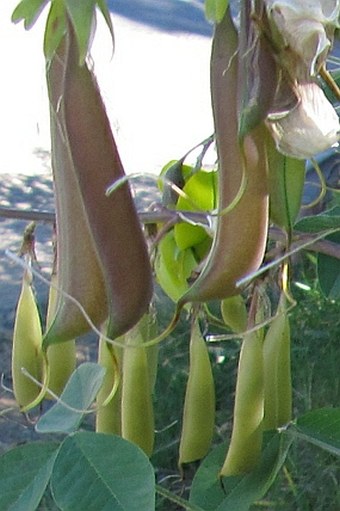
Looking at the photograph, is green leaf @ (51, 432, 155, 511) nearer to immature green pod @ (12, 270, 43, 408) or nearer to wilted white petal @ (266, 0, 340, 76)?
immature green pod @ (12, 270, 43, 408)

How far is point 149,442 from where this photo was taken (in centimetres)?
56

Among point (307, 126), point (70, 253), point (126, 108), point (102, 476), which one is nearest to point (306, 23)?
point (307, 126)

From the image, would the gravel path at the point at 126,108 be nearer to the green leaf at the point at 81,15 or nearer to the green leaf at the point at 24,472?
the green leaf at the point at 24,472

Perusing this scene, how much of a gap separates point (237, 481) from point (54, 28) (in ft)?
0.99

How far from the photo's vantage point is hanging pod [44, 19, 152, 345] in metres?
0.43

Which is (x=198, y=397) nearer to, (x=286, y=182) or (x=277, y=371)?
(x=277, y=371)

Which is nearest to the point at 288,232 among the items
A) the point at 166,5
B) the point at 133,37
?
the point at 133,37

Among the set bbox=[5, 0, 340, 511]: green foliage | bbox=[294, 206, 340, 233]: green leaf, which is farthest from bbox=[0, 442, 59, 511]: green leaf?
bbox=[294, 206, 340, 233]: green leaf

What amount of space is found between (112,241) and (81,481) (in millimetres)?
158

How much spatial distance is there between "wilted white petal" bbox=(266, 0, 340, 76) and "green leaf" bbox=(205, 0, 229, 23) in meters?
0.02

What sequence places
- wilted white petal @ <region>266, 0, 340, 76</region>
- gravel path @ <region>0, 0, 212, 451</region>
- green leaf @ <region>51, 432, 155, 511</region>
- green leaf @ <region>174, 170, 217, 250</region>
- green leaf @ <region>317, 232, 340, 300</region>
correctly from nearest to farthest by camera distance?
wilted white petal @ <region>266, 0, 340, 76</region>, green leaf @ <region>51, 432, 155, 511</region>, green leaf @ <region>174, 170, 217, 250</region>, green leaf @ <region>317, 232, 340, 300</region>, gravel path @ <region>0, 0, 212, 451</region>

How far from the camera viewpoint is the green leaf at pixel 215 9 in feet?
1.26

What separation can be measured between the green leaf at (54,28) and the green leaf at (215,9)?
68 millimetres

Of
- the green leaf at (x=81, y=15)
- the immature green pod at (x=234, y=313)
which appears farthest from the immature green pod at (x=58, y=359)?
the green leaf at (x=81, y=15)
